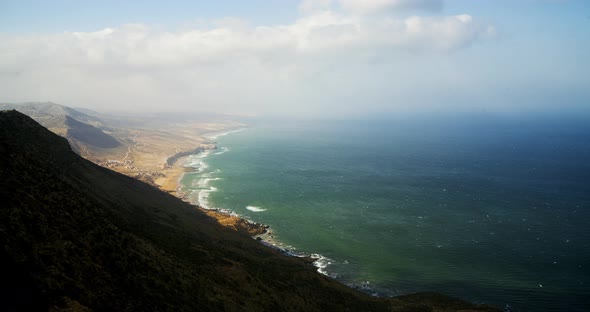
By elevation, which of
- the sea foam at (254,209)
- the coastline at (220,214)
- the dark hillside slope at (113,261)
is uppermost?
the dark hillside slope at (113,261)

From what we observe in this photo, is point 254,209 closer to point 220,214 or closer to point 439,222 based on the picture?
point 220,214

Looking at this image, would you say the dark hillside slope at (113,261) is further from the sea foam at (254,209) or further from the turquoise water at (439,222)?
the sea foam at (254,209)

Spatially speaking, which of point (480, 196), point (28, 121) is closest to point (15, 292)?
point (28, 121)

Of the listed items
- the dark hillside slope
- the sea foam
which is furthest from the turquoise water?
the dark hillside slope

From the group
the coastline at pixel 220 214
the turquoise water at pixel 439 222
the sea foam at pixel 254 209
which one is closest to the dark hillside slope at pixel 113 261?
the turquoise water at pixel 439 222

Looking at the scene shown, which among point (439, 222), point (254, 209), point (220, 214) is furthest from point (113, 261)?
point (439, 222)

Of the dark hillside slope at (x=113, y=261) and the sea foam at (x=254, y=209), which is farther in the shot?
the sea foam at (x=254, y=209)
